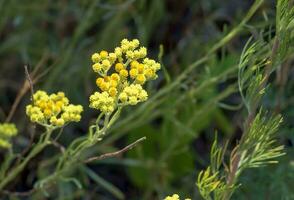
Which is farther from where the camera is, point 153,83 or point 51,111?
point 153,83

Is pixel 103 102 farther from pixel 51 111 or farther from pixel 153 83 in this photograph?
pixel 153 83

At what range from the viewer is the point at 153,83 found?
1604 mm

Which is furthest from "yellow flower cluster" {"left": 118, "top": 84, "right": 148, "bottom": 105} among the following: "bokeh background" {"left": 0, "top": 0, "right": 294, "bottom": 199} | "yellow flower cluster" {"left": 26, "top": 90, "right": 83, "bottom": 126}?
"bokeh background" {"left": 0, "top": 0, "right": 294, "bottom": 199}

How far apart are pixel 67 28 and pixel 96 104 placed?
47.0 inches

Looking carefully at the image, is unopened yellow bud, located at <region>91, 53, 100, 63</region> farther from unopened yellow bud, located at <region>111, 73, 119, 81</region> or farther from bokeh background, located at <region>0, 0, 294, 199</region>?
bokeh background, located at <region>0, 0, 294, 199</region>

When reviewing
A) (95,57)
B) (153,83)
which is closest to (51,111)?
(95,57)

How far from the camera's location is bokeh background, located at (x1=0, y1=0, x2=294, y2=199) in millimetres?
1595

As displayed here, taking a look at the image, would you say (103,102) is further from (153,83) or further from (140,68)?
(153,83)

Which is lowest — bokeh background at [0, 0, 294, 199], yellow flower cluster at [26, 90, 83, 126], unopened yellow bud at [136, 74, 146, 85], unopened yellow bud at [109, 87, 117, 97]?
unopened yellow bud at [109, 87, 117, 97]

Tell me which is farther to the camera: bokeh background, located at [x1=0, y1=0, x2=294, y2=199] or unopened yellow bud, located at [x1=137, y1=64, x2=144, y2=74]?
bokeh background, located at [x1=0, y1=0, x2=294, y2=199]

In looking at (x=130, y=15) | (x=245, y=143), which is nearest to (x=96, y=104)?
(x=245, y=143)

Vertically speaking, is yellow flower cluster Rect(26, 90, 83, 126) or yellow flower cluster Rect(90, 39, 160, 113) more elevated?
yellow flower cluster Rect(26, 90, 83, 126)

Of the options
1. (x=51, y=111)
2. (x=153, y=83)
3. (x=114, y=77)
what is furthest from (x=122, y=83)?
(x=153, y=83)

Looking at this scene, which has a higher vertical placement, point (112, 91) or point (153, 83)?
point (153, 83)
